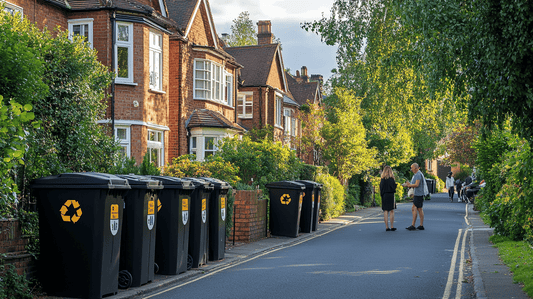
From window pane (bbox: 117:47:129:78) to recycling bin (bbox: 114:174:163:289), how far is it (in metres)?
12.3

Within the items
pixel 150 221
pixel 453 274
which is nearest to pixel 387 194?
pixel 453 274

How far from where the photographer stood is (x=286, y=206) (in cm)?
1497

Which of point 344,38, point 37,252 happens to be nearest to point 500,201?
point 344,38

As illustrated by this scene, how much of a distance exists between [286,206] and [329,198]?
5989 mm

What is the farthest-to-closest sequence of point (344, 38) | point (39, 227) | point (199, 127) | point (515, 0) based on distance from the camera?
point (199, 127), point (344, 38), point (39, 227), point (515, 0)

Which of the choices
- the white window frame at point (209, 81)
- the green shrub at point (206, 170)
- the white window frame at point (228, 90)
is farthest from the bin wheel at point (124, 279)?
the white window frame at point (228, 90)

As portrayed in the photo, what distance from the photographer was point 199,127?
78.3ft

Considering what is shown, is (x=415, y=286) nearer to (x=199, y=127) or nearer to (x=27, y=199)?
(x=27, y=199)

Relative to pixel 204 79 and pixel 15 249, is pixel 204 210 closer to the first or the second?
pixel 15 249

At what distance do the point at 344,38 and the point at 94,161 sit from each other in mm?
10066

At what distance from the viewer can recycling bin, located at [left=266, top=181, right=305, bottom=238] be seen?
1488 cm

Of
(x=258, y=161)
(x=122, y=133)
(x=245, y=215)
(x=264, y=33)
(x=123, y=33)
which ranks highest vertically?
(x=264, y=33)

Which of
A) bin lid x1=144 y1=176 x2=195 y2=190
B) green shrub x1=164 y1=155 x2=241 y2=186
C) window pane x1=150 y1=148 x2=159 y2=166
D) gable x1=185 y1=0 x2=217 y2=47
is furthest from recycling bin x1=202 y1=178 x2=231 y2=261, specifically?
gable x1=185 y1=0 x2=217 y2=47

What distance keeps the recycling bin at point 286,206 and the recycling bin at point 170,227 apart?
6.02 metres
